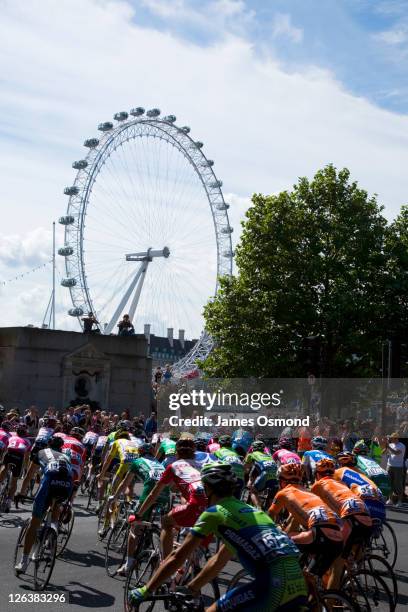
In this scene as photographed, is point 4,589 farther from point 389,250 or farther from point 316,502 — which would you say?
point 389,250

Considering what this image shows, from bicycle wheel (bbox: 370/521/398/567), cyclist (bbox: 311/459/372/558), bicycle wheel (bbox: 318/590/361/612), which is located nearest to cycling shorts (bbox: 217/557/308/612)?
bicycle wheel (bbox: 318/590/361/612)

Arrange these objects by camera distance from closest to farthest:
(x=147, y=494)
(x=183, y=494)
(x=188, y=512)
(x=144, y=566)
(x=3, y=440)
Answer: (x=144, y=566), (x=188, y=512), (x=183, y=494), (x=147, y=494), (x=3, y=440)

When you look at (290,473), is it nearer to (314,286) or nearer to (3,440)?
(3,440)

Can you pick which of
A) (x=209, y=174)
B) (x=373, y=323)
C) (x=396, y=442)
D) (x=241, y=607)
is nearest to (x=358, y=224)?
(x=373, y=323)

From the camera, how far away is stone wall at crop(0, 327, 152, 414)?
113 ft

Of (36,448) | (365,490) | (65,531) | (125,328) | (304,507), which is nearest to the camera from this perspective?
(304,507)

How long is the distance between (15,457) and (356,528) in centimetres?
798

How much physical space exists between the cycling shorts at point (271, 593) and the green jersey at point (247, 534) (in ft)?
0.20

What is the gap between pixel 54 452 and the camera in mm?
11469

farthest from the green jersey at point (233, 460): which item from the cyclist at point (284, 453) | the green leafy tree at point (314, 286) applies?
the green leafy tree at point (314, 286)

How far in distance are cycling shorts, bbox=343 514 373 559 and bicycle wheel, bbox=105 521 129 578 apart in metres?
3.07

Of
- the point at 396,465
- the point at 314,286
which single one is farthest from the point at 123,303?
the point at 396,465

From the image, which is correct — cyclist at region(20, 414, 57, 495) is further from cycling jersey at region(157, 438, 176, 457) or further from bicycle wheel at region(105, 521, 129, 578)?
bicycle wheel at region(105, 521, 129, 578)

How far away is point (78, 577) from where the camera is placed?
36.5 ft
